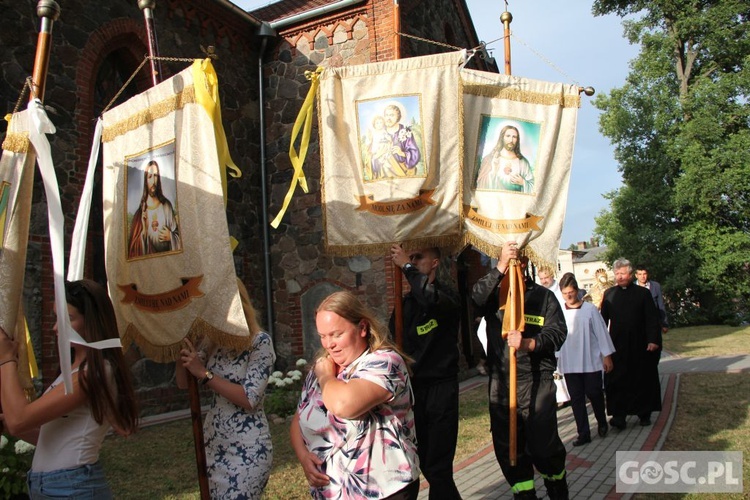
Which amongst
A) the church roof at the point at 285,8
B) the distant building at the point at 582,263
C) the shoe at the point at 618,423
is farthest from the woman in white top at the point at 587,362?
the distant building at the point at 582,263

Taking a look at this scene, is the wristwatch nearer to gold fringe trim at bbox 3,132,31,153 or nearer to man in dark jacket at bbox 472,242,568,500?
gold fringe trim at bbox 3,132,31,153

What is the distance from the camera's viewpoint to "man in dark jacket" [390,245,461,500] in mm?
3857

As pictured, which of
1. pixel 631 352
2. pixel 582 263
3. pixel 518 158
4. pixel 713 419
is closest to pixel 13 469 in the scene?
pixel 518 158

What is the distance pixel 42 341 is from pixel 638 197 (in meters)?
24.2

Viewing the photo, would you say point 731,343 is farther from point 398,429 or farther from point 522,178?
point 398,429

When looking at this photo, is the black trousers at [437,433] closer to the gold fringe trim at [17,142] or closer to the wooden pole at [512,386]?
the wooden pole at [512,386]

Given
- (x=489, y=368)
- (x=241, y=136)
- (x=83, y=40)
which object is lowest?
(x=489, y=368)

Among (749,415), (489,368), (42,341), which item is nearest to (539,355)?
(489,368)

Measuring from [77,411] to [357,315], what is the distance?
4.14 ft

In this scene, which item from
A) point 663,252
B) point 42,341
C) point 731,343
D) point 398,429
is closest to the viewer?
point 398,429

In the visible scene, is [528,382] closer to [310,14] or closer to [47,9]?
[47,9]

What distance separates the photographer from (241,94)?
11180 millimetres

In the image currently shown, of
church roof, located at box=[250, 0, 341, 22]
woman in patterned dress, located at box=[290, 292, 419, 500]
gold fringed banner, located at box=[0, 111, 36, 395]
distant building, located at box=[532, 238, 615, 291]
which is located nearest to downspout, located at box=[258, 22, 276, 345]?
church roof, located at box=[250, 0, 341, 22]

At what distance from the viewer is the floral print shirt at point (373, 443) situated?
7.45 ft
